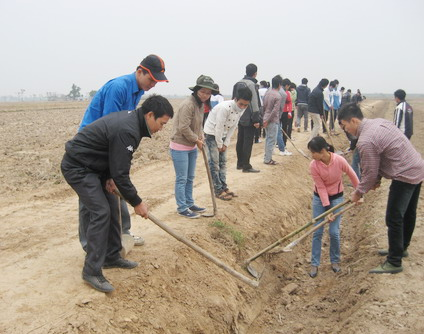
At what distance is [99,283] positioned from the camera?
351 centimetres

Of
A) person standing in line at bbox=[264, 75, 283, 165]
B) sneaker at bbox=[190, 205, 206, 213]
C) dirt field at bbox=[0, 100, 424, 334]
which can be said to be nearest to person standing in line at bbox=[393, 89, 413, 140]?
dirt field at bbox=[0, 100, 424, 334]

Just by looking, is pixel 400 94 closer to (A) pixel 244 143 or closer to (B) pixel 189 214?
(A) pixel 244 143

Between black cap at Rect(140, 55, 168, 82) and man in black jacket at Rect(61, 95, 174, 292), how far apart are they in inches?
19.8

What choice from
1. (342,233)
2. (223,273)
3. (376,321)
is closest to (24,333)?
(223,273)

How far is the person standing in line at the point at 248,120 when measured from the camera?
7379mm

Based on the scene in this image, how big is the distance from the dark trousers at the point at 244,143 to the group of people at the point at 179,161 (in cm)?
150

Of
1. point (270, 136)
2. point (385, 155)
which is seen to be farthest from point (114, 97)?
point (270, 136)

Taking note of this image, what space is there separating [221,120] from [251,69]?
7.57 ft

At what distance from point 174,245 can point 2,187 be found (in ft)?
14.6

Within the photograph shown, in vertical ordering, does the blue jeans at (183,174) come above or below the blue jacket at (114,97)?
below

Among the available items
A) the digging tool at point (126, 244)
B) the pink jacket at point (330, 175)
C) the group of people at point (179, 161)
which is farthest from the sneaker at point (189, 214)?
the pink jacket at point (330, 175)

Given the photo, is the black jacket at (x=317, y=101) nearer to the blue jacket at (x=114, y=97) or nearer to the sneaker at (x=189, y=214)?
the sneaker at (x=189, y=214)

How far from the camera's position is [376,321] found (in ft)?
12.8

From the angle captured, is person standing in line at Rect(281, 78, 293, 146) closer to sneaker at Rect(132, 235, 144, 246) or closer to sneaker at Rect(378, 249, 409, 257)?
sneaker at Rect(378, 249, 409, 257)
